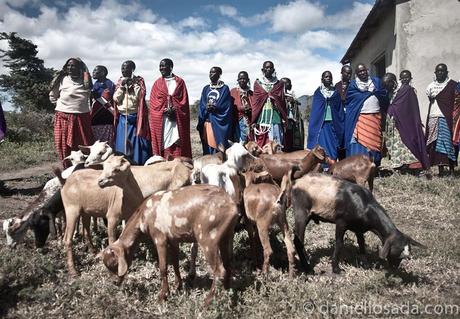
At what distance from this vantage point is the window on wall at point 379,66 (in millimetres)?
15461

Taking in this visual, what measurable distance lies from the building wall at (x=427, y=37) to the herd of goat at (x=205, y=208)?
885 centimetres

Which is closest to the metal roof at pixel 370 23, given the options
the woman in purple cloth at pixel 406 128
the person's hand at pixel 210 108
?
the woman in purple cloth at pixel 406 128

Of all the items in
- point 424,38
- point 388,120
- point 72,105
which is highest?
point 424,38

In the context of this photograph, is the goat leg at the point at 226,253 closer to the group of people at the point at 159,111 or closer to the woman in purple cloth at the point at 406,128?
the group of people at the point at 159,111

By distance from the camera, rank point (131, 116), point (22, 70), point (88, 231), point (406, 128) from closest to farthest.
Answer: point (88, 231)
point (131, 116)
point (406, 128)
point (22, 70)

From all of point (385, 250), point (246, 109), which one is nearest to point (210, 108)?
point (246, 109)

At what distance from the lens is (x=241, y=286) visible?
14.4 feet

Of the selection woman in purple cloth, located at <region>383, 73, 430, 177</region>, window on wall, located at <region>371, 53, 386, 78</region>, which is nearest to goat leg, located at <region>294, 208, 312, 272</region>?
woman in purple cloth, located at <region>383, 73, 430, 177</region>

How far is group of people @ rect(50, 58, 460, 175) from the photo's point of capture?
7730 mm

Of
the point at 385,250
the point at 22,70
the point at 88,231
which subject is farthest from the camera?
the point at 22,70

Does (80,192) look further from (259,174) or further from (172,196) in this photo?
(259,174)

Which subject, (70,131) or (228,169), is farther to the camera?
(70,131)

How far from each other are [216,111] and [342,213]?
473cm

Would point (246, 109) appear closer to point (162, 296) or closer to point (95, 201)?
point (95, 201)
